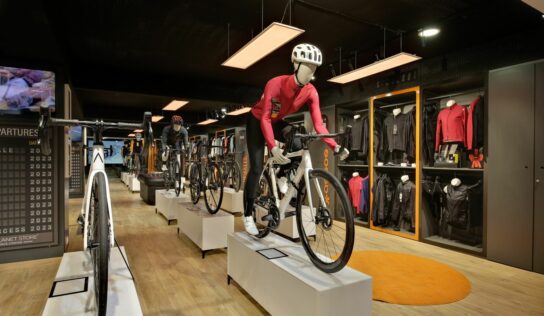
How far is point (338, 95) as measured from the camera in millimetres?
6629

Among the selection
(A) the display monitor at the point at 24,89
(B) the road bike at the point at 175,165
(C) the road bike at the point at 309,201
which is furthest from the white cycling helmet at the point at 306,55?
(B) the road bike at the point at 175,165

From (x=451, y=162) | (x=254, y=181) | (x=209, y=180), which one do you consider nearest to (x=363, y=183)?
(x=451, y=162)

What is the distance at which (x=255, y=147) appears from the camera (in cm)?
285

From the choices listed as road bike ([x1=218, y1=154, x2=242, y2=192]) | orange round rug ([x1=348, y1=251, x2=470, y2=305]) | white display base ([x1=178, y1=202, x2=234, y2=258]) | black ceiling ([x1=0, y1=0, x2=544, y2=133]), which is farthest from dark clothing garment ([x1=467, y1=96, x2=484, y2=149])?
road bike ([x1=218, y1=154, x2=242, y2=192])

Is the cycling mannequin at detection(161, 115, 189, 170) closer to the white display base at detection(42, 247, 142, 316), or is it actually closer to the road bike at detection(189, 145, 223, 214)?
the road bike at detection(189, 145, 223, 214)

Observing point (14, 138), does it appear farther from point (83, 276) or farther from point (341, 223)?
point (341, 223)

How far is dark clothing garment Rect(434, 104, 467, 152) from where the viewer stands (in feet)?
14.6

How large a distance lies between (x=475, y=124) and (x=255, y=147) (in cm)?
338

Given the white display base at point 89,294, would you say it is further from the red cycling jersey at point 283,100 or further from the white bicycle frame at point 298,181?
the red cycling jersey at point 283,100

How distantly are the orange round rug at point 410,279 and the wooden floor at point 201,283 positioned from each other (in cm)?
11

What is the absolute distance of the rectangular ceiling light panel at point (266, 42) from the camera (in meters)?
3.23

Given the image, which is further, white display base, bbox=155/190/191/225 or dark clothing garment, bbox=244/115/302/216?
white display base, bbox=155/190/191/225

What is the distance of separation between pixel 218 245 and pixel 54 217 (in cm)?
206

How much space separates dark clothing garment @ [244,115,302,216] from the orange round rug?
1.48m
